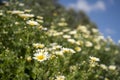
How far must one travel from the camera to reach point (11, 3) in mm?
7531

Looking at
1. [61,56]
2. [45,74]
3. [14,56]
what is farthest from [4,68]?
[61,56]

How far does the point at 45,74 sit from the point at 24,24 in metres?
1.54

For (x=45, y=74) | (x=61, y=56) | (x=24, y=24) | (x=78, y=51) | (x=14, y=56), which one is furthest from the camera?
(x=78, y=51)

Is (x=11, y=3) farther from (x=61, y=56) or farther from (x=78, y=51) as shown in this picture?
(x=61, y=56)

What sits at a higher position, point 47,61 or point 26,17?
point 26,17

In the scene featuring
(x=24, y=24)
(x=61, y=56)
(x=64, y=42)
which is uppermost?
(x=64, y=42)

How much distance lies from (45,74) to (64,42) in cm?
234

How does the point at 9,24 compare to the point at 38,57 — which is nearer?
the point at 38,57

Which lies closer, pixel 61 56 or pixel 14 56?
pixel 14 56

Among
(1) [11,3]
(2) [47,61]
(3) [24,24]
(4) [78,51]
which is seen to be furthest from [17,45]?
(1) [11,3]

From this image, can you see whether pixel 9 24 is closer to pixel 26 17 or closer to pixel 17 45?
pixel 26 17

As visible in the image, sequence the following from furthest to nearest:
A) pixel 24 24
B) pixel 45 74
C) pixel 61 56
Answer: pixel 24 24 → pixel 61 56 → pixel 45 74

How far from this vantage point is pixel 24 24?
5750 millimetres

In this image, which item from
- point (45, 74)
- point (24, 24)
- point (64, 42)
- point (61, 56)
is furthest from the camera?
point (64, 42)
